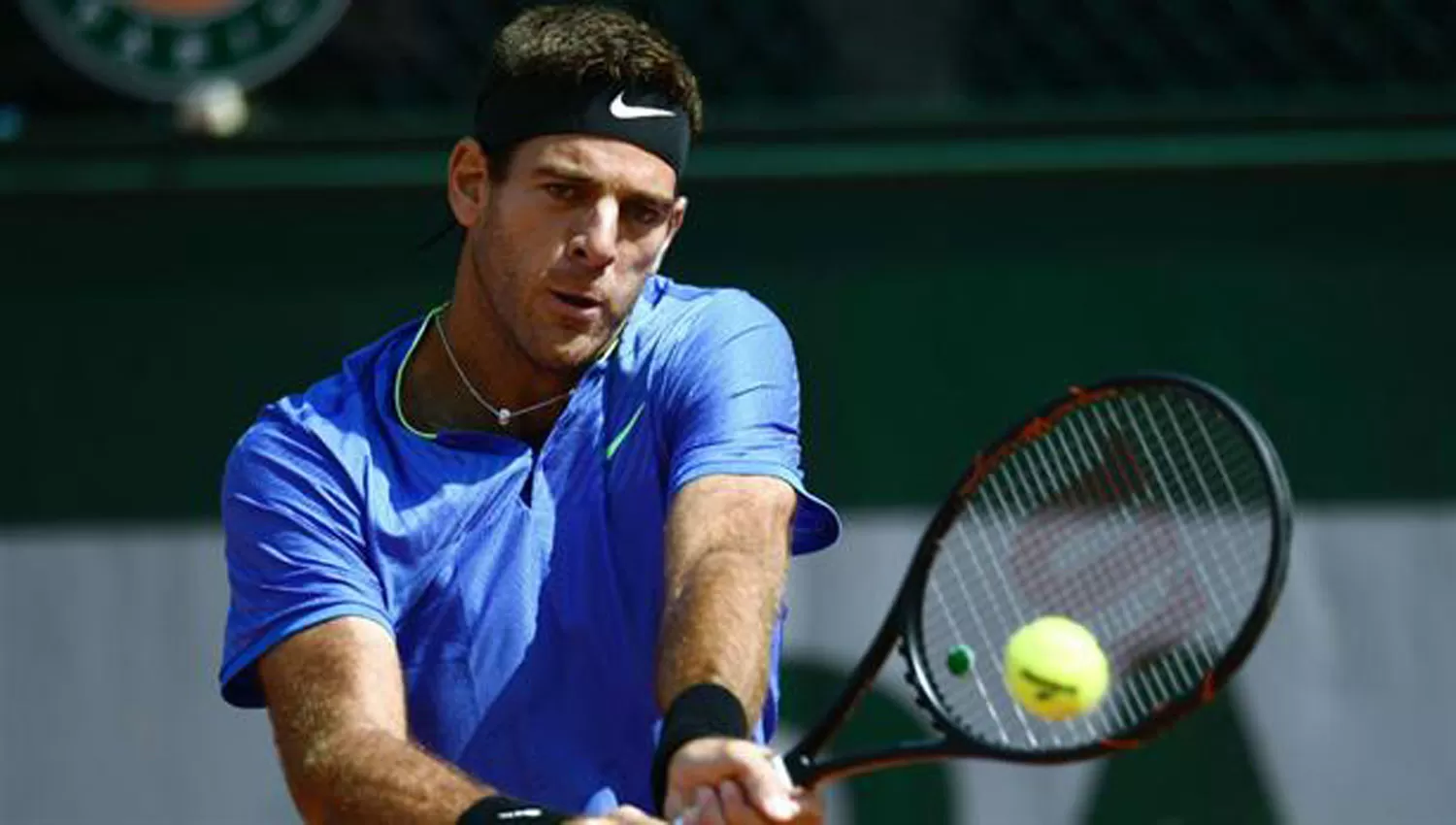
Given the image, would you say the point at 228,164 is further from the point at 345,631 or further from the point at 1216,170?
the point at 345,631

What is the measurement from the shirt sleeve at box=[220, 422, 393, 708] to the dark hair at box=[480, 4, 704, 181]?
16.1 inches

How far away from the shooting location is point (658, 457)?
321cm

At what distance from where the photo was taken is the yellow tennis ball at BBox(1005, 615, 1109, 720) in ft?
11.4

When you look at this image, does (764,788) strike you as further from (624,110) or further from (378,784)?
(624,110)

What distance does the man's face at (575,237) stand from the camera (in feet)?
10.5

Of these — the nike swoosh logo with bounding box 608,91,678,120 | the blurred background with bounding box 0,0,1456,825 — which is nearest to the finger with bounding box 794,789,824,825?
the nike swoosh logo with bounding box 608,91,678,120

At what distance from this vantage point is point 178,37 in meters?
5.26

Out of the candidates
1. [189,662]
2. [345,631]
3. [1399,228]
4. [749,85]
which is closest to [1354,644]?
[1399,228]

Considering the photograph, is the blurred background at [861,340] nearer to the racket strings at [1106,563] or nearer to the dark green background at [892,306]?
the dark green background at [892,306]

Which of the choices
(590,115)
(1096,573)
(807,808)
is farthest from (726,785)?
(1096,573)

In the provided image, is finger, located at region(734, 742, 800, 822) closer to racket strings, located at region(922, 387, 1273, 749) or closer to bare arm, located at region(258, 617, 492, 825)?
bare arm, located at region(258, 617, 492, 825)

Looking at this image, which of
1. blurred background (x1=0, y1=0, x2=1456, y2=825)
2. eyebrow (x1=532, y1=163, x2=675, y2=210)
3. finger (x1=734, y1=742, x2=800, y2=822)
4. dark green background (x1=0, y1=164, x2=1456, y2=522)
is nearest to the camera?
finger (x1=734, y1=742, x2=800, y2=822)

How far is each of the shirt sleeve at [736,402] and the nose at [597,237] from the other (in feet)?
0.46

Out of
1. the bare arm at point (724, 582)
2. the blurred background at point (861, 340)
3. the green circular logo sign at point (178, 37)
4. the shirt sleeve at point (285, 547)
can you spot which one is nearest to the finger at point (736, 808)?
the bare arm at point (724, 582)
